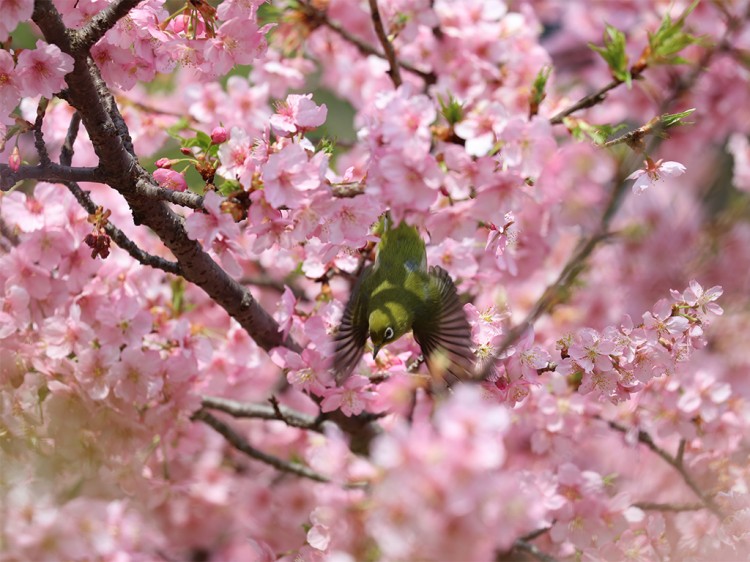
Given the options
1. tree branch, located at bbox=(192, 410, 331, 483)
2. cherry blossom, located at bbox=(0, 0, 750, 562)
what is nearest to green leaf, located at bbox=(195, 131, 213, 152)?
cherry blossom, located at bbox=(0, 0, 750, 562)

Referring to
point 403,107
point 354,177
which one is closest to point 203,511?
point 354,177

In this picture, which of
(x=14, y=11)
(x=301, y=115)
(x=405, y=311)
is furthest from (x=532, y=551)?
(x=14, y=11)

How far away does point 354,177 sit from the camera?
2170mm

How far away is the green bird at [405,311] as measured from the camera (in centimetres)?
213

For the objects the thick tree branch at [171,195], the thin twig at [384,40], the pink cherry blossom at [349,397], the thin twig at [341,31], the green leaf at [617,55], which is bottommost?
the pink cherry blossom at [349,397]

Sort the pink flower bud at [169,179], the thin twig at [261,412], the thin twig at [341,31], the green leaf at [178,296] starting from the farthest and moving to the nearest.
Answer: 1. the thin twig at [341,31]
2. the green leaf at [178,296]
3. the thin twig at [261,412]
4. the pink flower bud at [169,179]

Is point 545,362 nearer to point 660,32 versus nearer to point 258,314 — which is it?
point 258,314

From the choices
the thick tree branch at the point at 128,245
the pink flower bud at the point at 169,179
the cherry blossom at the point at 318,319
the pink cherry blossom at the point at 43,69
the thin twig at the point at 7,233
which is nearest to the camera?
the cherry blossom at the point at 318,319

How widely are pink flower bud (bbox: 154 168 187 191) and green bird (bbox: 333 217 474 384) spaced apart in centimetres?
62

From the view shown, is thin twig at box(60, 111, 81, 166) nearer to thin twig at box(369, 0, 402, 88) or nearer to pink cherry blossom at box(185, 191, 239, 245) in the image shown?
pink cherry blossom at box(185, 191, 239, 245)

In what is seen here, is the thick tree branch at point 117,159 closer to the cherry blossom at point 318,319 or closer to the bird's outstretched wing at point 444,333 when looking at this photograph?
the cherry blossom at point 318,319

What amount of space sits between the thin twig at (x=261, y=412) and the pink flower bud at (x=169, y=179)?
3.04ft

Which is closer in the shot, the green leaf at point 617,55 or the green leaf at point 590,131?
the green leaf at point 590,131

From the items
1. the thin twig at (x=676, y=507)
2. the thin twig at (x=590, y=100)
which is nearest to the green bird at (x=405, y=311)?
the thin twig at (x=590, y=100)
